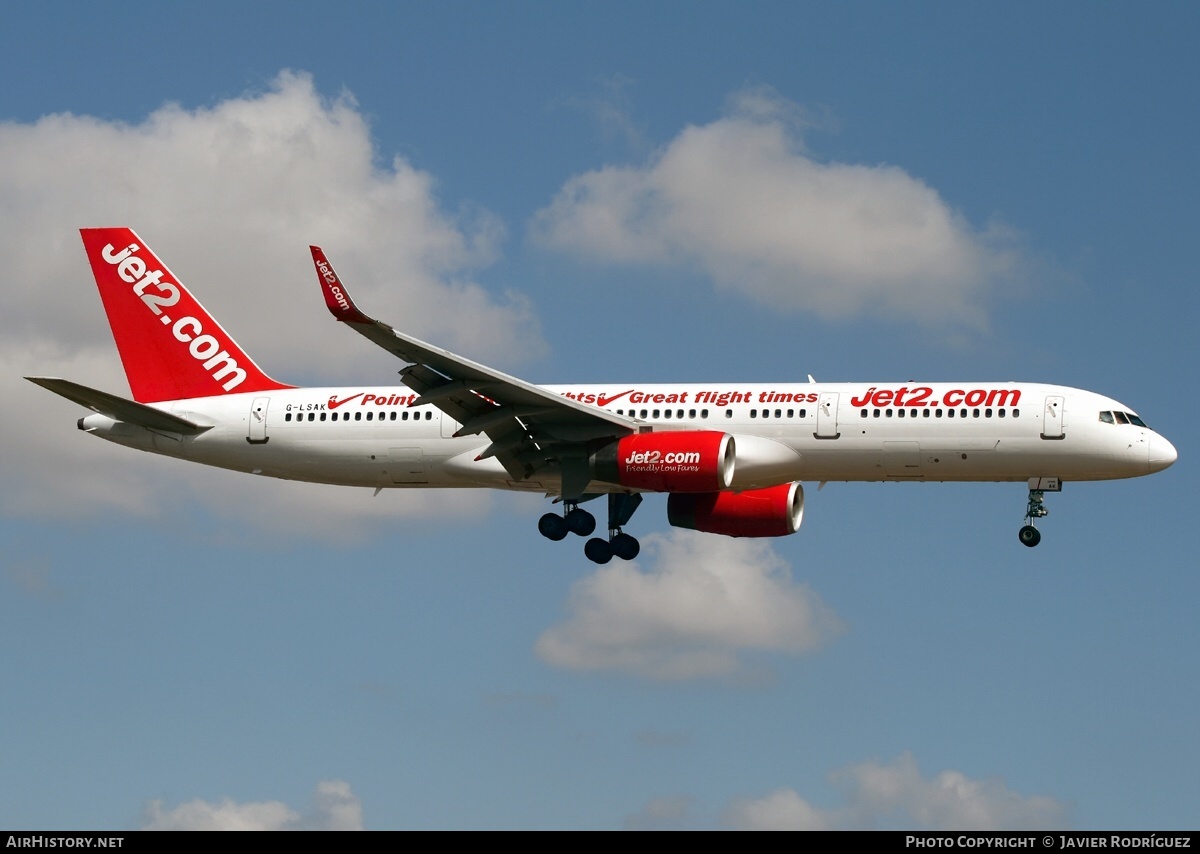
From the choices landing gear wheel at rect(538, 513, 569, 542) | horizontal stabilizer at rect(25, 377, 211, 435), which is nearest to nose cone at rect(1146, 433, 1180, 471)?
landing gear wheel at rect(538, 513, 569, 542)

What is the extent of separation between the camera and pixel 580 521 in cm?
5372

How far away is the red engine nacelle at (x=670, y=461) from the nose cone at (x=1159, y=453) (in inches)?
455

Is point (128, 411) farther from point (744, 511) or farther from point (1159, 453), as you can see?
point (1159, 453)

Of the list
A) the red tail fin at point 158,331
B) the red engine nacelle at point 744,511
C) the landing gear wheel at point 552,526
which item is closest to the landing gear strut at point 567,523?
the landing gear wheel at point 552,526

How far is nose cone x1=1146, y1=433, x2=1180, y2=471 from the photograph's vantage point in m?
49.2

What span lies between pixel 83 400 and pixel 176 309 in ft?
20.9

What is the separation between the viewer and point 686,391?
171 ft

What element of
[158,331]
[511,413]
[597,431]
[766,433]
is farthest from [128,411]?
[766,433]

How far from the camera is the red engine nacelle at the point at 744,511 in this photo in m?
54.4

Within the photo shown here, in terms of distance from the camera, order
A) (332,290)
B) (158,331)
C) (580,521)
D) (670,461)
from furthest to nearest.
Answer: (158,331)
(580,521)
(670,461)
(332,290)

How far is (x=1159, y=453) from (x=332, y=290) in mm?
23267

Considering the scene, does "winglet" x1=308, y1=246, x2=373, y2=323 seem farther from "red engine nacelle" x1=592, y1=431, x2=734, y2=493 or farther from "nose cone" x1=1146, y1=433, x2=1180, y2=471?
"nose cone" x1=1146, y1=433, x2=1180, y2=471
